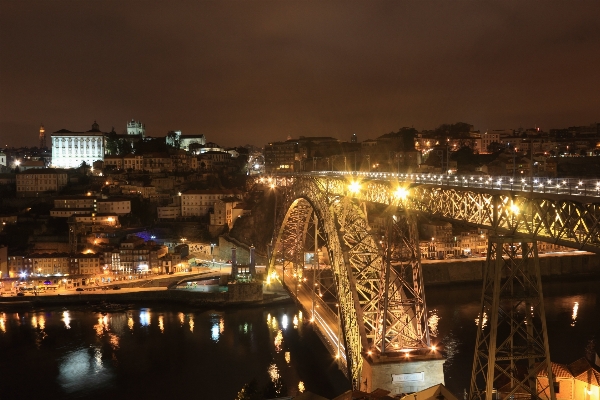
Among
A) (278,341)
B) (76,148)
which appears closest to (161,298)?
(278,341)

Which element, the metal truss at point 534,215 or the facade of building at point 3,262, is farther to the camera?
the facade of building at point 3,262

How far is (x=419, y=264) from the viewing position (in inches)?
311

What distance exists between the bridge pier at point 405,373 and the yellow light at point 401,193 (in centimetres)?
211

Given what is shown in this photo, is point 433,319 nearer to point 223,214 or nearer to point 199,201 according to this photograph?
point 223,214

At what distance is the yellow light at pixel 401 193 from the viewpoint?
7812 mm

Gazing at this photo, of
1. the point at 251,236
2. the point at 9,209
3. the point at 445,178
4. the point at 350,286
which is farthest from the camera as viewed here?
the point at 9,209

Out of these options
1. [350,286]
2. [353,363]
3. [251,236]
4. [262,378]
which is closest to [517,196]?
[350,286]

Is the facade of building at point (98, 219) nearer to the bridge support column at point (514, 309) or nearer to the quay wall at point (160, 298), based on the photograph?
the quay wall at point (160, 298)

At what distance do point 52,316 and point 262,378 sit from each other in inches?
429

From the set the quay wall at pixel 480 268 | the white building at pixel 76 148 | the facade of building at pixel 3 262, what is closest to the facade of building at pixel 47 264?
the facade of building at pixel 3 262

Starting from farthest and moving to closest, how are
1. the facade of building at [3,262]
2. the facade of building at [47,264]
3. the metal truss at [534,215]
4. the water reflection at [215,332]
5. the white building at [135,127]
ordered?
the white building at [135,127], the facade of building at [47,264], the facade of building at [3,262], the water reflection at [215,332], the metal truss at [534,215]

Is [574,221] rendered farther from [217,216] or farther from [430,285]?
[217,216]

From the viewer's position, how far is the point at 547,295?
21453 millimetres

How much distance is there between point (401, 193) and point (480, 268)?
730 inches
